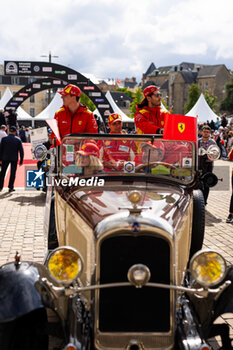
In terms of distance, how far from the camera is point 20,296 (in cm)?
283

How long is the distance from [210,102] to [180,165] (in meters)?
61.9

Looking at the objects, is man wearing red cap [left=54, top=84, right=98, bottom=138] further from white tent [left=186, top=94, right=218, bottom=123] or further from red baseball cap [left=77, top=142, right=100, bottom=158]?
white tent [left=186, top=94, right=218, bottom=123]

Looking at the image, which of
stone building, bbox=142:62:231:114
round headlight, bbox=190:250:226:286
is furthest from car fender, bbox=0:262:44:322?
stone building, bbox=142:62:231:114

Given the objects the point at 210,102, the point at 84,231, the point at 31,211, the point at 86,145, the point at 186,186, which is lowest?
the point at 31,211

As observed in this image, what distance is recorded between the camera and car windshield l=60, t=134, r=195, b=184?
3.97m

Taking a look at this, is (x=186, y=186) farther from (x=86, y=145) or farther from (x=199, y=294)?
(x=199, y=294)

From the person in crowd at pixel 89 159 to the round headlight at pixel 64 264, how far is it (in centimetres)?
122

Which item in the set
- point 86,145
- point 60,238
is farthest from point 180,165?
point 60,238

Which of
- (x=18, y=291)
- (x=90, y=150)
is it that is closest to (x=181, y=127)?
(x=90, y=150)

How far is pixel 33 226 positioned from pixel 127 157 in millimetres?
4185

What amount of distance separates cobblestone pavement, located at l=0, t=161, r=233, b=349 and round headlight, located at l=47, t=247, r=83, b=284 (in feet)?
5.65

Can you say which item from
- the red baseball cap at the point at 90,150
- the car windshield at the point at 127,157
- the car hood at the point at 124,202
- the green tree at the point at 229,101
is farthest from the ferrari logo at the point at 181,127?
the green tree at the point at 229,101

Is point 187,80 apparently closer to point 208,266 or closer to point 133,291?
point 208,266

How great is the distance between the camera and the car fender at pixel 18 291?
8.99 feet
